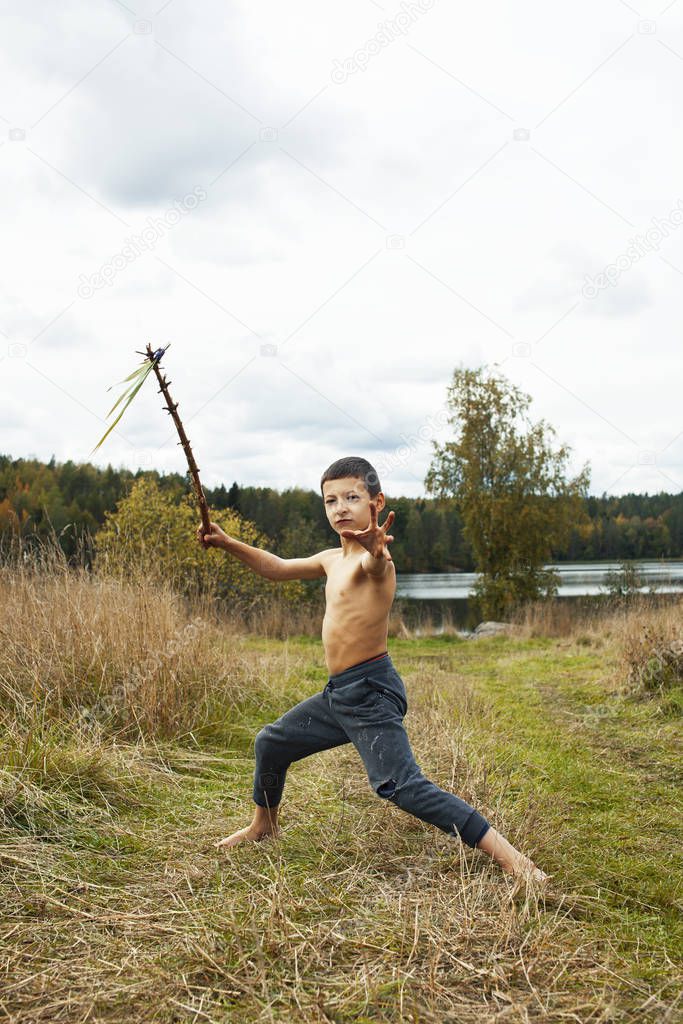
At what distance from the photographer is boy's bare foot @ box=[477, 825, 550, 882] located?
286 centimetres

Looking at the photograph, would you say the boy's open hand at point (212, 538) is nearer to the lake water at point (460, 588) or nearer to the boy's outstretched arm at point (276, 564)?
the boy's outstretched arm at point (276, 564)

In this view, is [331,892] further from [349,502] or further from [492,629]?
[492,629]

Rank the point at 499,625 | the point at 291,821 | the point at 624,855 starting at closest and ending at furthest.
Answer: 1. the point at 624,855
2. the point at 291,821
3. the point at 499,625

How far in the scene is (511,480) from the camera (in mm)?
28141

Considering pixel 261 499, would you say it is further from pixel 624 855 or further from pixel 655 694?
pixel 624 855

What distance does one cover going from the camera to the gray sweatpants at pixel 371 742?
2.87 m

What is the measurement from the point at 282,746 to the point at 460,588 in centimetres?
4154

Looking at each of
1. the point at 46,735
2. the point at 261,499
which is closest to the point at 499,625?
the point at 261,499

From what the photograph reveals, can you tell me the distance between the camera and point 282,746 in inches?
128

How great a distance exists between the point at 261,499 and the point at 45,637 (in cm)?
1911

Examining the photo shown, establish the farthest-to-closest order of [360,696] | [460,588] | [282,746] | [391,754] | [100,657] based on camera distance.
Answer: [460,588], [100,657], [282,746], [360,696], [391,754]

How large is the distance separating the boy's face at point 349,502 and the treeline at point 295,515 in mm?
3818

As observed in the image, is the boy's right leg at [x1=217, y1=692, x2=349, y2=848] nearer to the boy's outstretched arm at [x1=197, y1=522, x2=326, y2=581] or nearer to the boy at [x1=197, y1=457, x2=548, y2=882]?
the boy at [x1=197, y1=457, x2=548, y2=882]

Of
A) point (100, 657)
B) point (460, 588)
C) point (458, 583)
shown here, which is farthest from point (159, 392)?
point (458, 583)
